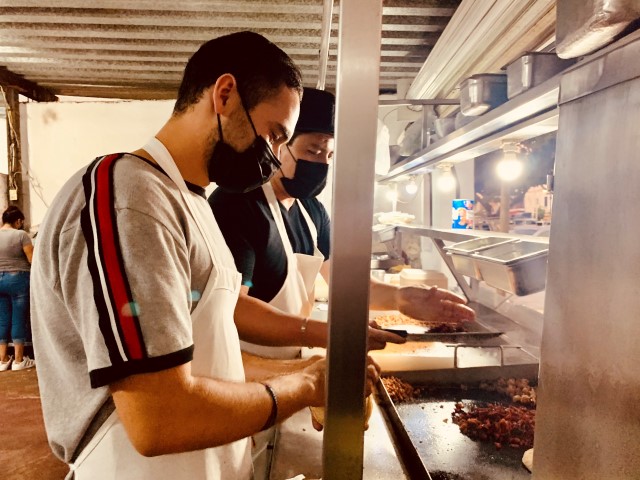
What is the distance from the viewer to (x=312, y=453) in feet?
5.83

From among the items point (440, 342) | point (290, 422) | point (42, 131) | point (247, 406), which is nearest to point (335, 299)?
point (247, 406)

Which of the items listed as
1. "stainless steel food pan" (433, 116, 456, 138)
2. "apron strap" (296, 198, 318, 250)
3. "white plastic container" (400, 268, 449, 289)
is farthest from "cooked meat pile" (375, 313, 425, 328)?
"stainless steel food pan" (433, 116, 456, 138)

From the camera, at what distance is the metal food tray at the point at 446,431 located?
5.72 feet

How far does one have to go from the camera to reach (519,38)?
230 cm

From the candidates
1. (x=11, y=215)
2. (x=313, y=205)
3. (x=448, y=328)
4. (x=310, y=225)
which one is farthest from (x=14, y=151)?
(x=448, y=328)

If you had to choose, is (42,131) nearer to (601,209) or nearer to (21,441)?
(21,441)

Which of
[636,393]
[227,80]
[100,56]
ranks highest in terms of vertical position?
[100,56]

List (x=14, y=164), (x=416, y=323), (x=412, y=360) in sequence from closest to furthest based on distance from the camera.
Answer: (x=412, y=360), (x=416, y=323), (x=14, y=164)

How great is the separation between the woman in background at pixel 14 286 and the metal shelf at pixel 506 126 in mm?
5478

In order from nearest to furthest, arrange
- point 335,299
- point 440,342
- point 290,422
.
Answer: point 335,299, point 290,422, point 440,342

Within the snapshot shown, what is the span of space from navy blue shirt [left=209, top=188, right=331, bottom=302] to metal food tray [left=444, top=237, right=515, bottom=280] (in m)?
1.04

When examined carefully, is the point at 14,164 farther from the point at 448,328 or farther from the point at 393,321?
the point at 448,328

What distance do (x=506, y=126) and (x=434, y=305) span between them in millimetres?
1040

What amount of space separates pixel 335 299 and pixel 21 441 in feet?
16.1
